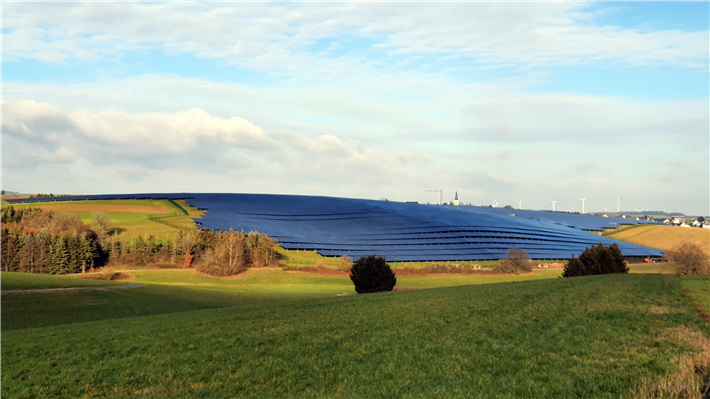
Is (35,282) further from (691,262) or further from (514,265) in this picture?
(691,262)

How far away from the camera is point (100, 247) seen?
10312cm

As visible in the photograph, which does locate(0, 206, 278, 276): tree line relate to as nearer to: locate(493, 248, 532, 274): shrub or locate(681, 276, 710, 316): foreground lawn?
locate(493, 248, 532, 274): shrub

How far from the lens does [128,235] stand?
111938 millimetres

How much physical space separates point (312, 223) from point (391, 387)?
13100cm

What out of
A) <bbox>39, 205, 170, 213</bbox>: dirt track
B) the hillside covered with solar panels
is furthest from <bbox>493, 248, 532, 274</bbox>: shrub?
<bbox>39, 205, 170, 213</bbox>: dirt track

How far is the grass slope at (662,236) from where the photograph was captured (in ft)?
540

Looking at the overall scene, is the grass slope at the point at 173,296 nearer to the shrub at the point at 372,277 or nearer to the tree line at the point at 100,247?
the tree line at the point at 100,247

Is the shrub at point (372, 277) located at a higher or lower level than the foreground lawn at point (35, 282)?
higher

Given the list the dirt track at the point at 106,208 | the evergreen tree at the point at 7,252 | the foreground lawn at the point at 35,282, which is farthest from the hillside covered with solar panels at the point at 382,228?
the foreground lawn at the point at 35,282

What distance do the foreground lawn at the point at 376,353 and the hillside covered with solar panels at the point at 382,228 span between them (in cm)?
9003

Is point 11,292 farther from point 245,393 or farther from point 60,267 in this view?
point 245,393

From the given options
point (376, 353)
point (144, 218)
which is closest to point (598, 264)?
point (376, 353)

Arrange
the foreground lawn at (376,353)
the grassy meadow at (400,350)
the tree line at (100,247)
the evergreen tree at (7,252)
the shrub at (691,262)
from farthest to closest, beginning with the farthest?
1. the tree line at (100,247)
2. the evergreen tree at (7,252)
3. the shrub at (691,262)
4. the foreground lawn at (376,353)
5. the grassy meadow at (400,350)

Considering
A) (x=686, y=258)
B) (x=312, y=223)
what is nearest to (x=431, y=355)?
(x=686, y=258)
